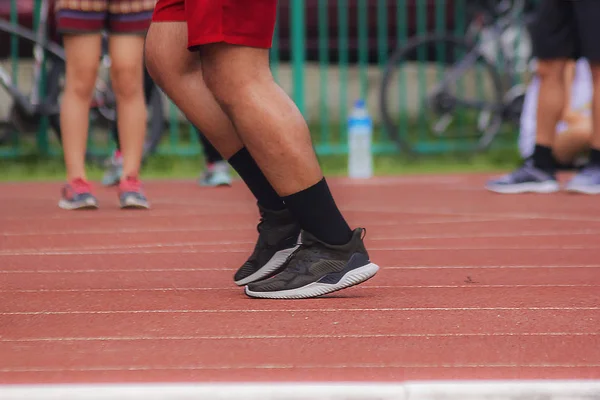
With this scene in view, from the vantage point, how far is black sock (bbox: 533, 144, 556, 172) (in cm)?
700

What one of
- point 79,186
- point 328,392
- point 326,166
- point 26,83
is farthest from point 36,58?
point 328,392

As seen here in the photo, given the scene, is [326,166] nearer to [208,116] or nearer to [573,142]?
[573,142]

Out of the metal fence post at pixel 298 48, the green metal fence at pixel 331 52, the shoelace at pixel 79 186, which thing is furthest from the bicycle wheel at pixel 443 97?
the shoelace at pixel 79 186

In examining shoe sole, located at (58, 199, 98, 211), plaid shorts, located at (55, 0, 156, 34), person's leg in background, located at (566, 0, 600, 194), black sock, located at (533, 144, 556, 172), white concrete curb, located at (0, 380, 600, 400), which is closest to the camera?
white concrete curb, located at (0, 380, 600, 400)

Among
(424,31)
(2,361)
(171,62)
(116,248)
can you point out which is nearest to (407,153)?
(424,31)

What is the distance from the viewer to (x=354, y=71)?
12023mm

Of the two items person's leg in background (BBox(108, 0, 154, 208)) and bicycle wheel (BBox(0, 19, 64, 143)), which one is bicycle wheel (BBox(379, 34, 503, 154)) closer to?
bicycle wheel (BBox(0, 19, 64, 143))

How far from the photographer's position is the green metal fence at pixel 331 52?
32.3 ft

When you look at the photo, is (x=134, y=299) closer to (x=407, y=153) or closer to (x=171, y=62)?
(x=171, y=62)

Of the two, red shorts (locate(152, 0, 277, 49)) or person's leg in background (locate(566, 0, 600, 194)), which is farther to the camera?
person's leg in background (locate(566, 0, 600, 194))

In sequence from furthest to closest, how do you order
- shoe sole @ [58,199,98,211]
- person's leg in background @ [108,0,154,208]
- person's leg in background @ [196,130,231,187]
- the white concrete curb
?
person's leg in background @ [196,130,231,187], shoe sole @ [58,199,98,211], person's leg in background @ [108,0,154,208], the white concrete curb

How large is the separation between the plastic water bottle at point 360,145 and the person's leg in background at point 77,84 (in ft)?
9.25

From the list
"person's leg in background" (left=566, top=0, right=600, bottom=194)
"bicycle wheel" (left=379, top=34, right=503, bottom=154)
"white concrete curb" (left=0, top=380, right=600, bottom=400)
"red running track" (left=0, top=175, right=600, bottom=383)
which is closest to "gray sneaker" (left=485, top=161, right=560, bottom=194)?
"person's leg in background" (left=566, top=0, right=600, bottom=194)

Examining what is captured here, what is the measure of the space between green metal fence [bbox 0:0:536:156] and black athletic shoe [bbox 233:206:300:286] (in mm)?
5838
